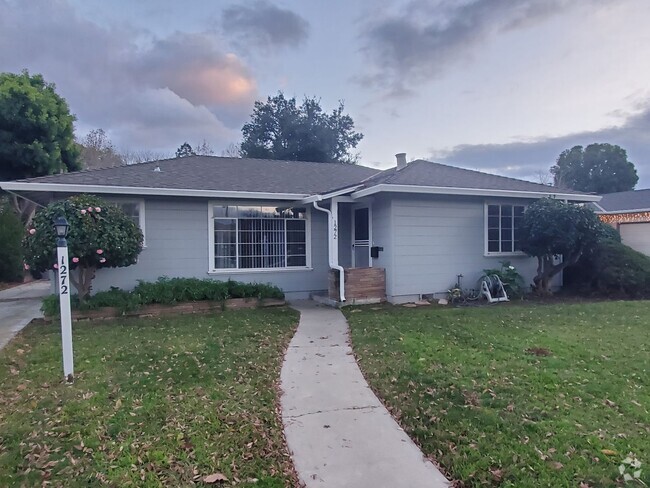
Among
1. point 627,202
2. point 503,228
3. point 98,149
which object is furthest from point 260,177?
point 98,149

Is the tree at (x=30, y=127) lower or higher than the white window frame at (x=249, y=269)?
higher

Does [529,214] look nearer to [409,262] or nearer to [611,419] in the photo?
[409,262]

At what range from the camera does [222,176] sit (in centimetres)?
1090

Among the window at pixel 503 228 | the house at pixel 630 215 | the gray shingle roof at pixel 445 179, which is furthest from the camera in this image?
the house at pixel 630 215

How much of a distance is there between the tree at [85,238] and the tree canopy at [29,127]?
29.3ft

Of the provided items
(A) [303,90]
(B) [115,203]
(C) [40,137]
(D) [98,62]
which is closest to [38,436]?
(B) [115,203]

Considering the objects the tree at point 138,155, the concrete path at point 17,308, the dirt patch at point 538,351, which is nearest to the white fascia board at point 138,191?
the concrete path at point 17,308

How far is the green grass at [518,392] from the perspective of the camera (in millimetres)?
2936

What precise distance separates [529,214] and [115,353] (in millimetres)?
9302

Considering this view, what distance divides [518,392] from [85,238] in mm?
7207

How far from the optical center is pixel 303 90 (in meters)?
27.9

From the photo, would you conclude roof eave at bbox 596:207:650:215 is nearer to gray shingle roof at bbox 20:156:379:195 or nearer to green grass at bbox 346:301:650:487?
gray shingle roof at bbox 20:156:379:195

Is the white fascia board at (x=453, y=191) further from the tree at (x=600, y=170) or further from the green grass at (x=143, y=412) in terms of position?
the tree at (x=600, y=170)

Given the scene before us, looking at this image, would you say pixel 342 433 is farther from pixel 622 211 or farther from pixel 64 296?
pixel 622 211
